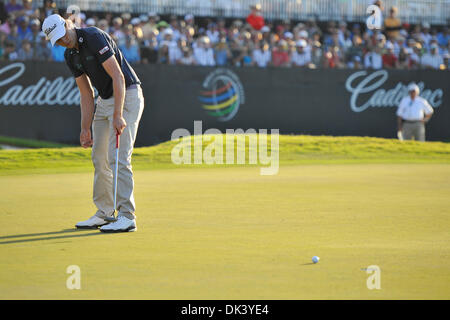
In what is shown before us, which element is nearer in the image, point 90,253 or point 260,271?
point 260,271

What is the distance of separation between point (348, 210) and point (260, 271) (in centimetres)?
373

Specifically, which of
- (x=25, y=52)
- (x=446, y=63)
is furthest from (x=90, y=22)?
(x=446, y=63)

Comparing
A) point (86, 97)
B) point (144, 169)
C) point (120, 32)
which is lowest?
point (144, 169)

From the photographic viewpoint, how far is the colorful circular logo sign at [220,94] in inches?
861

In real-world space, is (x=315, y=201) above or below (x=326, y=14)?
below

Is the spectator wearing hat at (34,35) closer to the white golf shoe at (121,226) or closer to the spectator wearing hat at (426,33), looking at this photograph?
the spectator wearing hat at (426,33)

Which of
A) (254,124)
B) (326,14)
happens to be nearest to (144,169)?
(254,124)

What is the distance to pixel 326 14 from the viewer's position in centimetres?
2570

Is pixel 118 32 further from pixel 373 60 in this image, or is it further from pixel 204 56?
pixel 373 60

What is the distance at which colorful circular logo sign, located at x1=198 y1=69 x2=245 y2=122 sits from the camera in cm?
2188

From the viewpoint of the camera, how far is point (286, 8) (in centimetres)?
2516

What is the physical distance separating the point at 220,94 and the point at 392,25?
6624mm

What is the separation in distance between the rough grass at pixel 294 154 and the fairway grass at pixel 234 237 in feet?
2.94

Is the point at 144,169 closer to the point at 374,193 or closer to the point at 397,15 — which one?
the point at 374,193
